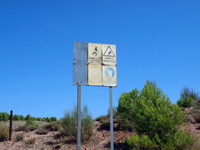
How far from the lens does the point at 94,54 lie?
12000 mm

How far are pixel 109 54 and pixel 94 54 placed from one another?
0.76 metres

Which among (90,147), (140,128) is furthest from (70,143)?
(140,128)

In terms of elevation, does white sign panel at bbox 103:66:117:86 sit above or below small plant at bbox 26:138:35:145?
above

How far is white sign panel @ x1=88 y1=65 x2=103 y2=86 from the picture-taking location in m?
11.6

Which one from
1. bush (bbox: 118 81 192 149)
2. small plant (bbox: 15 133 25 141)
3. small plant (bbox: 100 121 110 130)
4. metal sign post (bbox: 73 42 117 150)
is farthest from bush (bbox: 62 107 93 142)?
metal sign post (bbox: 73 42 117 150)

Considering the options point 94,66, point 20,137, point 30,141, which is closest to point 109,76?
point 94,66

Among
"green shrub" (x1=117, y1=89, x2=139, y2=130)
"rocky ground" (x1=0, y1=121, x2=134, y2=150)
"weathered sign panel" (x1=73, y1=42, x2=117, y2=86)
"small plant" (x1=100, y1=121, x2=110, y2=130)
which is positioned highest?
"weathered sign panel" (x1=73, y1=42, x2=117, y2=86)

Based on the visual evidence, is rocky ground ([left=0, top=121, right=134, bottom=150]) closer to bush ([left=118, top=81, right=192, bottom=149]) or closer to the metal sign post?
bush ([left=118, top=81, right=192, bottom=149])

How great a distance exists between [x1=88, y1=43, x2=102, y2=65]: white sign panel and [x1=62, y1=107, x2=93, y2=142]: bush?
768 centimetres

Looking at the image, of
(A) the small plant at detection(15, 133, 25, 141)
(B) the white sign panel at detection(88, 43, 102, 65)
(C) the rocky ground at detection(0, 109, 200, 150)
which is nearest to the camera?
(B) the white sign panel at detection(88, 43, 102, 65)

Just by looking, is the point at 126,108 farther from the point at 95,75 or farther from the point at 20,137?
the point at 20,137

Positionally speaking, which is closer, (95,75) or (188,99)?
(95,75)

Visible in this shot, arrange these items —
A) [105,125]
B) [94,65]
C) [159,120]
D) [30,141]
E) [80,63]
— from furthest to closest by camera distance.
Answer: [105,125]
[30,141]
[159,120]
[94,65]
[80,63]

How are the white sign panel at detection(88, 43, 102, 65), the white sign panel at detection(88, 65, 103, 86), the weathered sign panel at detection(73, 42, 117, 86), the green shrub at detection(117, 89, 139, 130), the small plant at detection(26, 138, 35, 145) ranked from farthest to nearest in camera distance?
1. the small plant at detection(26, 138, 35, 145)
2. the green shrub at detection(117, 89, 139, 130)
3. the white sign panel at detection(88, 43, 102, 65)
4. the white sign panel at detection(88, 65, 103, 86)
5. the weathered sign panel at detection(73, 42, 117, 86)
